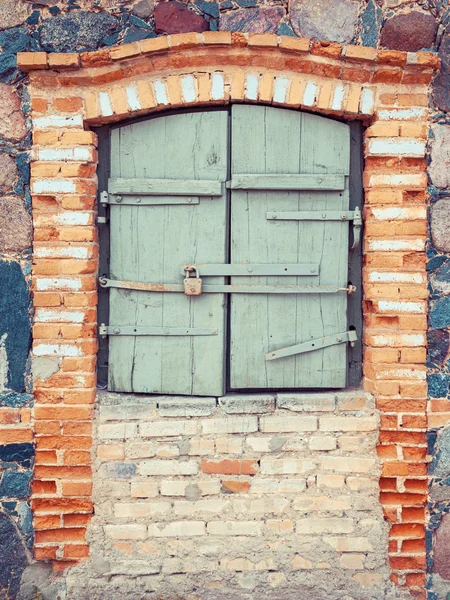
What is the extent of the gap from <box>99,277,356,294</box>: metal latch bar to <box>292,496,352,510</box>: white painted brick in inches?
41.8

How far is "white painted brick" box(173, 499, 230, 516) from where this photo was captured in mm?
2771

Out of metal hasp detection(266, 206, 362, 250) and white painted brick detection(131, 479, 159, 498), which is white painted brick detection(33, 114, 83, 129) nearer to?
metal hasp detection(266, 206, 362, 250)

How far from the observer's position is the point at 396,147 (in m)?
2.71

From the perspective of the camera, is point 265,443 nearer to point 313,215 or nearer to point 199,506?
point 199,506

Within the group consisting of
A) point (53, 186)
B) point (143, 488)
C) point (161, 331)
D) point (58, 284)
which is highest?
point (53, 186)

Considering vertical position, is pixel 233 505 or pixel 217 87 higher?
Result: pixel 217 87

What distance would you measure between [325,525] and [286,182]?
1770mm

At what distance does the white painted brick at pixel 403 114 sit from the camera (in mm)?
2703

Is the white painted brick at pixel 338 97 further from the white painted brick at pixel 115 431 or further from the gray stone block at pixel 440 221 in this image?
the white painted brick at pixel 115 431

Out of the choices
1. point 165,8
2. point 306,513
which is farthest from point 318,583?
point 165,8

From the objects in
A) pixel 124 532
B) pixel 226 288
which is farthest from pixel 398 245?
pixel 124 532

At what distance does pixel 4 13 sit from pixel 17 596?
2.93 m

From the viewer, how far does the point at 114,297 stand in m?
2.81

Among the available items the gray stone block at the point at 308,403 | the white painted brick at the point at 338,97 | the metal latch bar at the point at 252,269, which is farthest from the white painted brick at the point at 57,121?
the gray stone block at the point at 308,403
